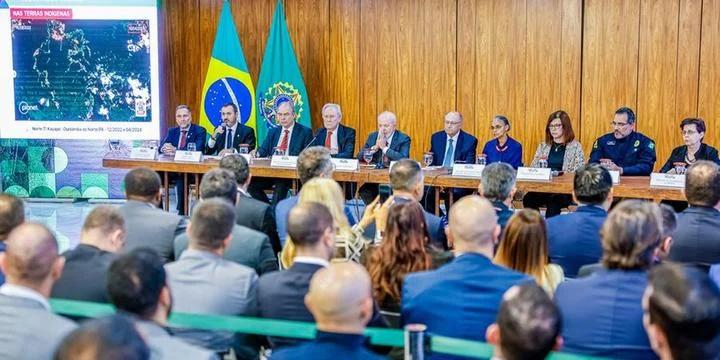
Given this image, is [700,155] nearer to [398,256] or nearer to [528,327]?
[398,256]

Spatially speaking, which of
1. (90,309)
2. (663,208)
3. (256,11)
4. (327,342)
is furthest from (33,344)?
(256,11)

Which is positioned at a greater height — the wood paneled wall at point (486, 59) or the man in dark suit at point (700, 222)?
the wood paneled wall at point (486, 59)

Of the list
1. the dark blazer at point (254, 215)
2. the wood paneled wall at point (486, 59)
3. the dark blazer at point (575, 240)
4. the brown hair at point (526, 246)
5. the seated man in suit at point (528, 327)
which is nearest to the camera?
the seated man in suit at point (528, 327)

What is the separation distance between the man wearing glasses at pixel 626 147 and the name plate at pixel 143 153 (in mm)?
3752

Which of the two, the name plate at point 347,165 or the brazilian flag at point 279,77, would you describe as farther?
the brazilian flag at point 279,77

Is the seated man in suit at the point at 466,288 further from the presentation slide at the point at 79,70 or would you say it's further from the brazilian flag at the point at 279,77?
the presentation slide at the point at 79,70

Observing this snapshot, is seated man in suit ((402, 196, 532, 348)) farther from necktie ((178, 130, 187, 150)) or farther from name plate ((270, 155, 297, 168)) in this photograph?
necktie ((178, 130, 187, 150))

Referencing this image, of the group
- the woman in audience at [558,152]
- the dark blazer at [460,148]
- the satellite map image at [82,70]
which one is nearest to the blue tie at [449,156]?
the dark blazer at [460,148]

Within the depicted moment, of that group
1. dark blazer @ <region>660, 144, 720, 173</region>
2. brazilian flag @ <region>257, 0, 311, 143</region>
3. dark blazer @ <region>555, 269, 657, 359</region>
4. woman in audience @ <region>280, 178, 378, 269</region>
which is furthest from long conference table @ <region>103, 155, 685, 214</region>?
dark blazer @ <region>555, 269, 657, 359</region>

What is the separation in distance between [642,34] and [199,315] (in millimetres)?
6763

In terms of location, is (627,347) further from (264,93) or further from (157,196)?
(264,93)

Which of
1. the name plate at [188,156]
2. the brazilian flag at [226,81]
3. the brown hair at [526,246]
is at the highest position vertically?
the brazilian flag at [226,81]

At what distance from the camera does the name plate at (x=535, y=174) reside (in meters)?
6.19

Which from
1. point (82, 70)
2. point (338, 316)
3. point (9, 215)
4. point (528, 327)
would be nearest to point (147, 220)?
point (9, 215)
